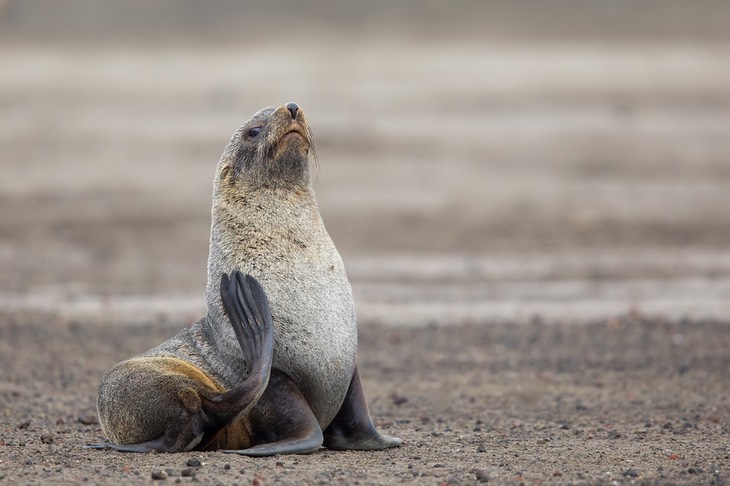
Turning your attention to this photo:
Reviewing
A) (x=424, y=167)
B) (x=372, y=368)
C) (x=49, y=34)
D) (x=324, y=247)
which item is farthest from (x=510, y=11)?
(x=324, y=247)

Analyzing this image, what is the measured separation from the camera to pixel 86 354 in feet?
38.6

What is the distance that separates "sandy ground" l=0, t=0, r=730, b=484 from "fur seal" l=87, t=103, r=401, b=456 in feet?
0.96

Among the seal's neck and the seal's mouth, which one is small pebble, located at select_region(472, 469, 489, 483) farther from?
the seal's mouth

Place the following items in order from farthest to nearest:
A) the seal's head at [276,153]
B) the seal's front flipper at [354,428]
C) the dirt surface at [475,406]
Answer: the seal's head at [276,153] < the seal's front flipper at [354,428] < the dirt surface at [475,406]

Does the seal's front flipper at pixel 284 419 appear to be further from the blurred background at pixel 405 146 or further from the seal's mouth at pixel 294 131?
the blurred background at pixel 405 146

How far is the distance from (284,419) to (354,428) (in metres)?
0.54

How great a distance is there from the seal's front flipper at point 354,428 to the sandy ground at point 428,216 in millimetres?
256

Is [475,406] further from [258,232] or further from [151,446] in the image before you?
[151,446]

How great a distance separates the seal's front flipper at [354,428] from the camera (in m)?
6.92

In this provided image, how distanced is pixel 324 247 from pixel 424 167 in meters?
19.3

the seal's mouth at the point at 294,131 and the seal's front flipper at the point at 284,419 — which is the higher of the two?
the seal's mouth at the point at 294,131

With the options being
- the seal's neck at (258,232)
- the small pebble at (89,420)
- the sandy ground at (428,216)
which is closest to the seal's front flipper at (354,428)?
the sandy ground at (428,216)

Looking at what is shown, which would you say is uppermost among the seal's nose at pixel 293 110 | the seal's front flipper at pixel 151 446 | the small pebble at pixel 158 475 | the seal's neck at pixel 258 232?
the seal's nose at pixel 293 110

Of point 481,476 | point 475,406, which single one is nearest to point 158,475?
point 481,476
